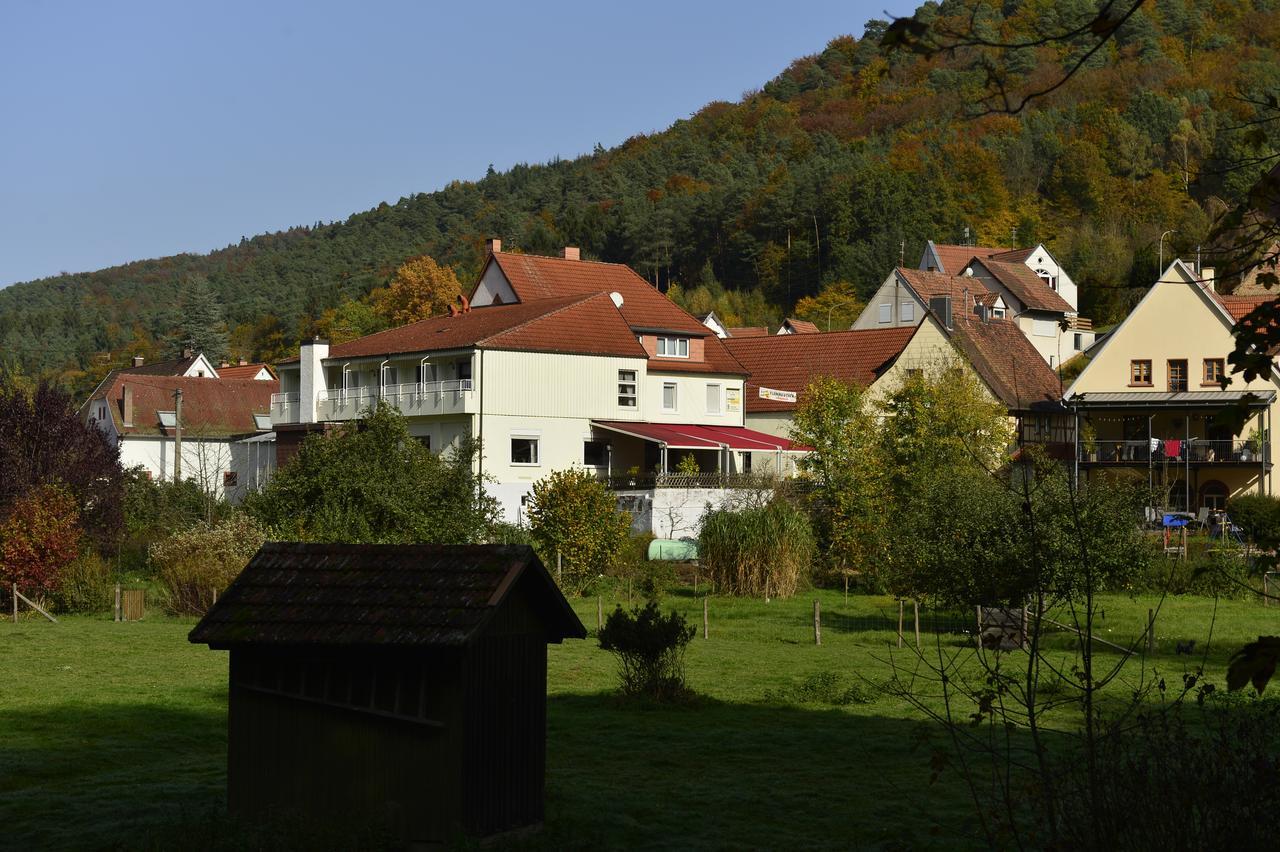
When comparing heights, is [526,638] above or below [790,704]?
above

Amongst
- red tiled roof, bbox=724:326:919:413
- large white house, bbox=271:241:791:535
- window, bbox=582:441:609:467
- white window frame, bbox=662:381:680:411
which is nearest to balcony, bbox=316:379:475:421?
large white house, bbox=271:241:791:535

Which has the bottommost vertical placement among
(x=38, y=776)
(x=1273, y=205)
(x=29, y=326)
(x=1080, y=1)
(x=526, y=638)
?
(x=38, y=776)

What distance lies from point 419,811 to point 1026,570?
14846 millimetres

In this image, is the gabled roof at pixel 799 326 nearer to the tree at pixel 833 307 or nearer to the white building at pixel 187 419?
the tree at pixel 833 307

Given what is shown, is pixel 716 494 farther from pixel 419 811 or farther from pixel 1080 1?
pixel 1080 1

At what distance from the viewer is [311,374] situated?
60.7 meters

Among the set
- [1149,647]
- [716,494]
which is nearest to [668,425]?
[716,494]

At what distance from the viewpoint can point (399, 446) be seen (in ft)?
119

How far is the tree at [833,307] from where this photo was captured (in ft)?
337

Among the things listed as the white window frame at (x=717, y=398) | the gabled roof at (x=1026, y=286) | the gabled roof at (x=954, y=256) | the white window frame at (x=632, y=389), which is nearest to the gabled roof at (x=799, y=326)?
the gabled roof at (x=954, y=256)

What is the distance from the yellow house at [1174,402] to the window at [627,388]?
16.9m

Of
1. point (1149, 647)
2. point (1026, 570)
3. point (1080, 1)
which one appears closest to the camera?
point (1026, 570)

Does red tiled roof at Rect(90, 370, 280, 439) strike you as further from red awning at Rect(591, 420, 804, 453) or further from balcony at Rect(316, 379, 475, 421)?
red awning at Rect(591, 420, 804, 453)

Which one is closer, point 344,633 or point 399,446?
point 344,633
